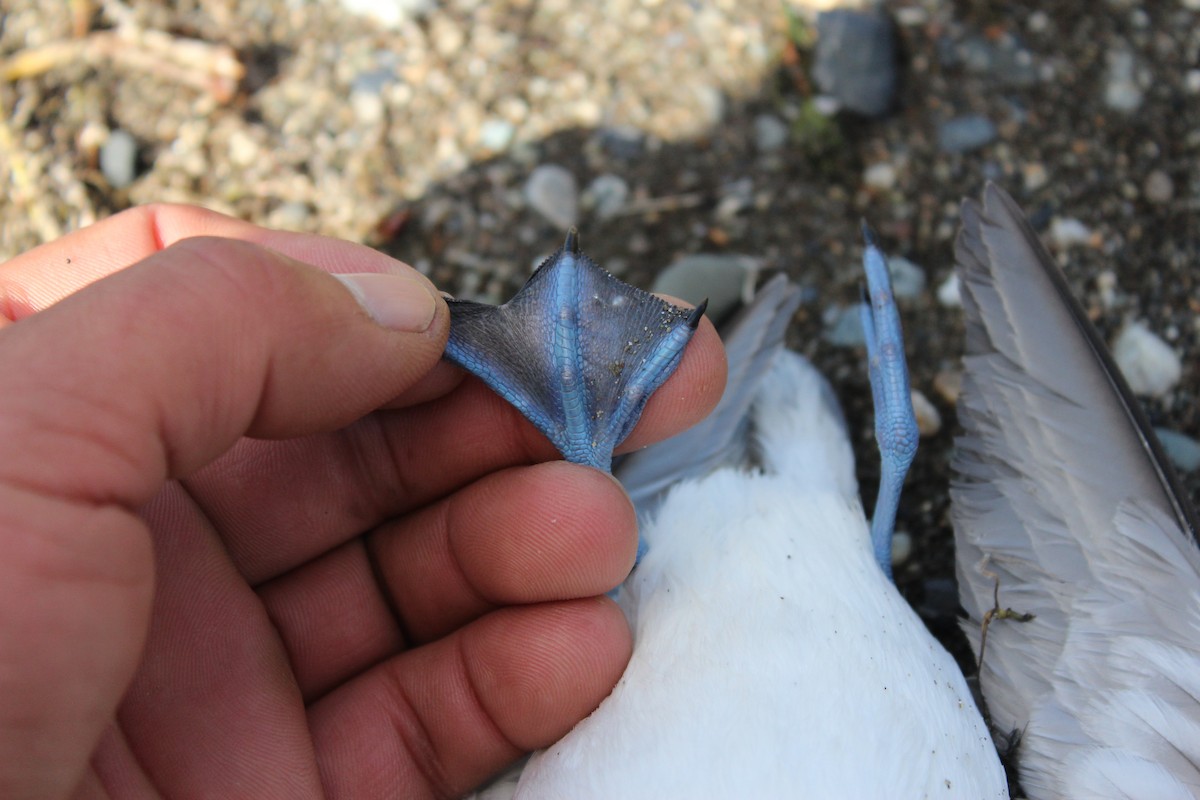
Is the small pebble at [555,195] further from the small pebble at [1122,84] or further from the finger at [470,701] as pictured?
the small pebble at [1122,84]

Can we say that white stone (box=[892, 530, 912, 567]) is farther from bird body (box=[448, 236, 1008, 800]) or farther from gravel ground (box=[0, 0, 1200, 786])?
gravel ground (box=[0, 0, 1200, 786])

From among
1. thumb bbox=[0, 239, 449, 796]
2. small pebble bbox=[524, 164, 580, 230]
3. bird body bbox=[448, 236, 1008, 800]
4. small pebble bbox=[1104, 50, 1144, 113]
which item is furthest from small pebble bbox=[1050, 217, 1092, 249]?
thumb bbox=[0, 239, 449, 796]

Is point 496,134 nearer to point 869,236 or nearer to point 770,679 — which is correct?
point 869,236

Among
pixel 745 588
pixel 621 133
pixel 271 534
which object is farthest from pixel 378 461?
pixel 621 133

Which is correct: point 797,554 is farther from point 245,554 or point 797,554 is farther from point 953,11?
point 953,11

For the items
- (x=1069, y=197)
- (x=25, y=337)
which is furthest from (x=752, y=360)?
(x=25, y=337)

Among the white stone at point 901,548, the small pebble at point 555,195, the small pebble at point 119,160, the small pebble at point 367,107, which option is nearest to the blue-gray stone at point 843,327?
the white stone at point 901,548
